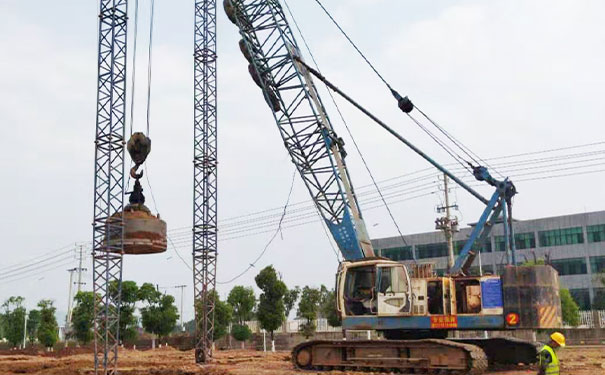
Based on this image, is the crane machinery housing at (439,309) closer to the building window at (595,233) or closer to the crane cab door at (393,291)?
the crane cab door at (393,291)

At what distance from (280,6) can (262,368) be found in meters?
16.1

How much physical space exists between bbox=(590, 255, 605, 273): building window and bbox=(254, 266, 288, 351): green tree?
3575 centimetres

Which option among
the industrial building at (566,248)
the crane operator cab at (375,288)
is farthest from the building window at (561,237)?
the crane operator cab at (375,288)

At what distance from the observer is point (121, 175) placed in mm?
23328

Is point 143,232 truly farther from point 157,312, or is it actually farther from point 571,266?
point 571,266

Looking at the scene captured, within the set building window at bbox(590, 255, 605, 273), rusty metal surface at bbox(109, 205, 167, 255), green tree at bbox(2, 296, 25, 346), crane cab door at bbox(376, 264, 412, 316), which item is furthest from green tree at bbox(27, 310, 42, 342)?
crane cab door at bbox(376, 264, 412, 316)

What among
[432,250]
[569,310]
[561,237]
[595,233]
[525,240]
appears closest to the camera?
[569,310]

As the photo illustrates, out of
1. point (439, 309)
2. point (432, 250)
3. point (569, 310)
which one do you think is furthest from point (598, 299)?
point (439, 309)

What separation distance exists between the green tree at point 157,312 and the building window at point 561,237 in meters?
39.9

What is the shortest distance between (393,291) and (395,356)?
1935mm

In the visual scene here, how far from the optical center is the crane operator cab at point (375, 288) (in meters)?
19.5

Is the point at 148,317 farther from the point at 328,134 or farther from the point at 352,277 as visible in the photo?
the point at 352,277

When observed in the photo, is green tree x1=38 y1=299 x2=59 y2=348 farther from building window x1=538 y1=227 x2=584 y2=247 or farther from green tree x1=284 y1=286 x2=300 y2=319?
building window x1=538 y1=227 x2=584 y2=247

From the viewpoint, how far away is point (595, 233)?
211 feet
